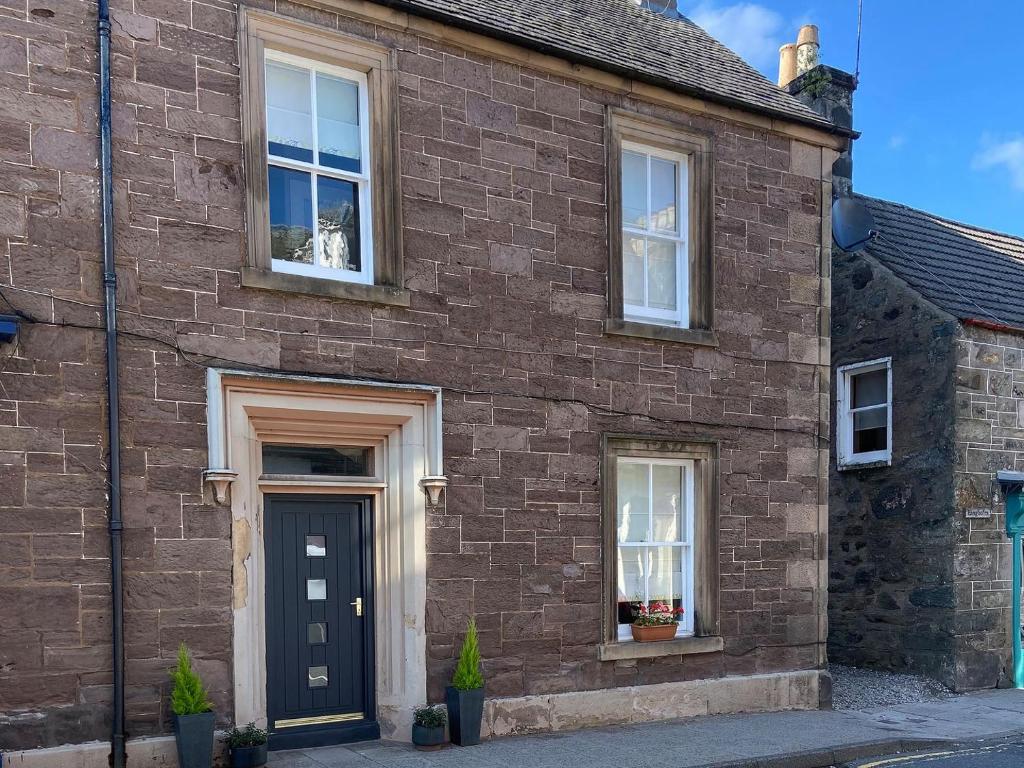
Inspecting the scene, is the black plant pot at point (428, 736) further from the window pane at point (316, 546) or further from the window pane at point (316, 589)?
the window pane at point (316, 546)

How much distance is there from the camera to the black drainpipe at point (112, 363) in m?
7.05

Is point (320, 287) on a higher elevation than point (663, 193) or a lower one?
lower

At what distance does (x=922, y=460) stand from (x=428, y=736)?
7.59m

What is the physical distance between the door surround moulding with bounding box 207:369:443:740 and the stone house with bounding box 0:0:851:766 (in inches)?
1.2

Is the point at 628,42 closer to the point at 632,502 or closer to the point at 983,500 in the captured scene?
the point at 632,502

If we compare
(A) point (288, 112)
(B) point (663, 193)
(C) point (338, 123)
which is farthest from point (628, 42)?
(A) point (288, 112)

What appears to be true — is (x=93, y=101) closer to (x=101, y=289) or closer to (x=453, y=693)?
(x=101, y=289)

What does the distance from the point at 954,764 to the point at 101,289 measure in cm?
803

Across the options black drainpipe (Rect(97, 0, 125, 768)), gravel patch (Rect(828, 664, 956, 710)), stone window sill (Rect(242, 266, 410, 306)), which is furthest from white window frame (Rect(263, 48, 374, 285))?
gravel patch (Rect(828, 664, 956, 710))

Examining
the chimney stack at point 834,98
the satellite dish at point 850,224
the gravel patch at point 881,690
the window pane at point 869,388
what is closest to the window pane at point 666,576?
the gravel patch at point 881,690

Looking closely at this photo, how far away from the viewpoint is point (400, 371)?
8.56 metres

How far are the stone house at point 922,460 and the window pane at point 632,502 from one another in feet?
14.7

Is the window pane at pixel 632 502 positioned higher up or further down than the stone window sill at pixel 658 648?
higher up

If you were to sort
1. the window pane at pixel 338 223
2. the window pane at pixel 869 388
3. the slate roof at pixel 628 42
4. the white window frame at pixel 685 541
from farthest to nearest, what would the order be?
the window pane at pixel 869 388 < the white window frame at pixel 685 541 < the slate roof at pixel 628 42 < the window pane at pixel 338 223
